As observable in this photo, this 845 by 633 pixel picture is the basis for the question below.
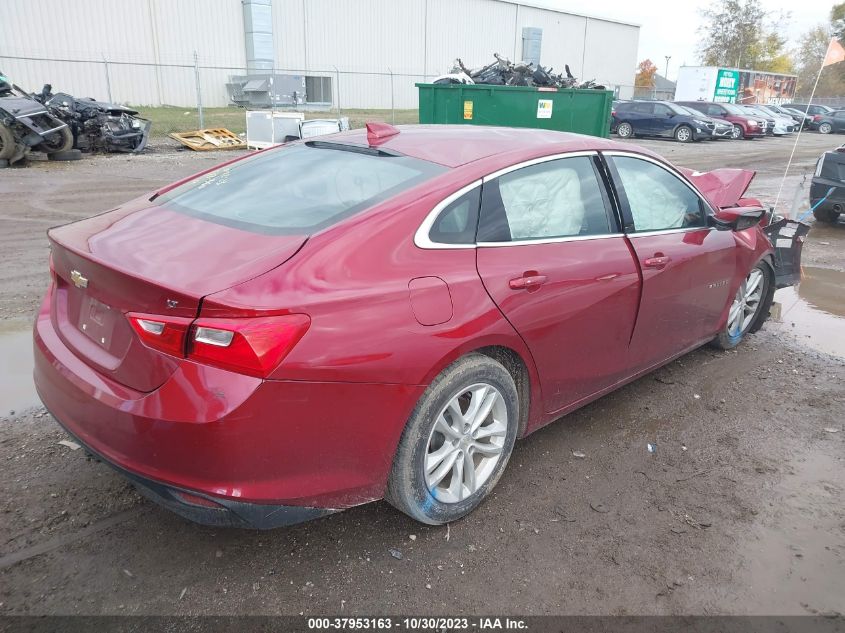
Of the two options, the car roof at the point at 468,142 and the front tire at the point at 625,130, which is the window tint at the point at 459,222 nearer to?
the car roof at the point at 468,142

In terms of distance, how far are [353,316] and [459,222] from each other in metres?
0.72

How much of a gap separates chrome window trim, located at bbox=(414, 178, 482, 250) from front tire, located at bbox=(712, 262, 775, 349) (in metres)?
2.72

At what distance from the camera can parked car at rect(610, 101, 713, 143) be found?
26.4m

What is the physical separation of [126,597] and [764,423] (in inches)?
137

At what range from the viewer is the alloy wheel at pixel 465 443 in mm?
2732

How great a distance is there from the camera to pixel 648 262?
3.51m

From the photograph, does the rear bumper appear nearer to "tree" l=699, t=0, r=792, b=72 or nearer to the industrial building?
the industrial building

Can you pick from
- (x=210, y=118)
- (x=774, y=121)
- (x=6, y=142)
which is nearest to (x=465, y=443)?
(x=6, y=142)

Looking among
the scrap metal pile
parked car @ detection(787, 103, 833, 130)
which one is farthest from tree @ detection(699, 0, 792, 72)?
the scrap metal pile

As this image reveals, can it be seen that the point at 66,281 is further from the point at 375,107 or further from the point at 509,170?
the point at 375,107

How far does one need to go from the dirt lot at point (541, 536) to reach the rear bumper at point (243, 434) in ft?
1.29

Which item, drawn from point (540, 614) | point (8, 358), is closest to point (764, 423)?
point (540, 614)

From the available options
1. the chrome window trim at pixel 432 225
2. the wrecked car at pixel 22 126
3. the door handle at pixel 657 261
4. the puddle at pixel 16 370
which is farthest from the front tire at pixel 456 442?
the wrecked car at pixel 22 126

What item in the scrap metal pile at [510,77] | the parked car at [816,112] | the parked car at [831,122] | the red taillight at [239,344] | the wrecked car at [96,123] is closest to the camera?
the red taillight at [239,344]
